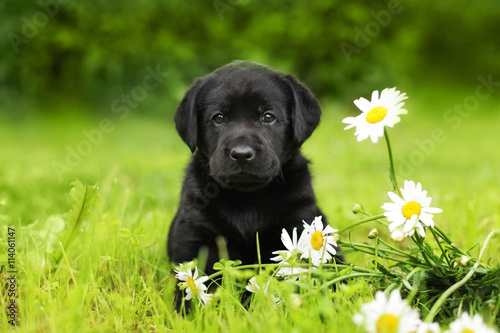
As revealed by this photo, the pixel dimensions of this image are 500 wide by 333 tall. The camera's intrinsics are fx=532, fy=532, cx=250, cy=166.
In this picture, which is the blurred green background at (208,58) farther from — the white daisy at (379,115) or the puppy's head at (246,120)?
the white daisy at (379,115)

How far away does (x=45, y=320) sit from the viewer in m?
1.83

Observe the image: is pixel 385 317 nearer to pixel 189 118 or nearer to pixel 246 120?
pixel 246 120

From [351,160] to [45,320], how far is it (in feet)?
16.9

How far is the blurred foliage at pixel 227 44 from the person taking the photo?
9367mm

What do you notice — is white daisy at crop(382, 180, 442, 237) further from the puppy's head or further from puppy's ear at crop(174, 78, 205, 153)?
puppy's ear at crop(174, 78, 205, 153)

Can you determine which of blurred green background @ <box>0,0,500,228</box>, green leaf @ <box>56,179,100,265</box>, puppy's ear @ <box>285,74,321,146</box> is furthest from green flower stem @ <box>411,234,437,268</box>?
blurred green background @ <box>0,0,500,228</box>

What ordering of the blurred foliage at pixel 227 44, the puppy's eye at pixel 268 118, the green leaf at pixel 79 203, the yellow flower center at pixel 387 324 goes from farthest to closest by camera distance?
the blurred foliage at pixel 227 44 < the puppy's eye at pixel 268 118 < the green leaf at pixel 79 203 < the yellow flower center at pixel 387 324

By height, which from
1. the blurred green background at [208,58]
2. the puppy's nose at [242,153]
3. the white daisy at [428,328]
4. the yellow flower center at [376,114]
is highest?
the blurred green background at [208,58]

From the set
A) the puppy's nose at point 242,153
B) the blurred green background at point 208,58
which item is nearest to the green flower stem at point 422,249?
the puppy's nose at point 242,153

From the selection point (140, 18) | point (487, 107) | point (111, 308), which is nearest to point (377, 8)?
point (487, 107)

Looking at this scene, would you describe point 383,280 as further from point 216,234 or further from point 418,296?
point 216,234

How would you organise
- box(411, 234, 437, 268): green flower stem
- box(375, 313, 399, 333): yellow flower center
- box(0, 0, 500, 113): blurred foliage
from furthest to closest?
box(0, 0, 500, 113): blurred foliage → box(411, 234, 437, 268): green flower stem → box(375, 313, 399, 333): yellow flower center

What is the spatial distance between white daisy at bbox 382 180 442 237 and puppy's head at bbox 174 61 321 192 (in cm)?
71

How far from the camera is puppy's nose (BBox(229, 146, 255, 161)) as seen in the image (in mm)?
2412
